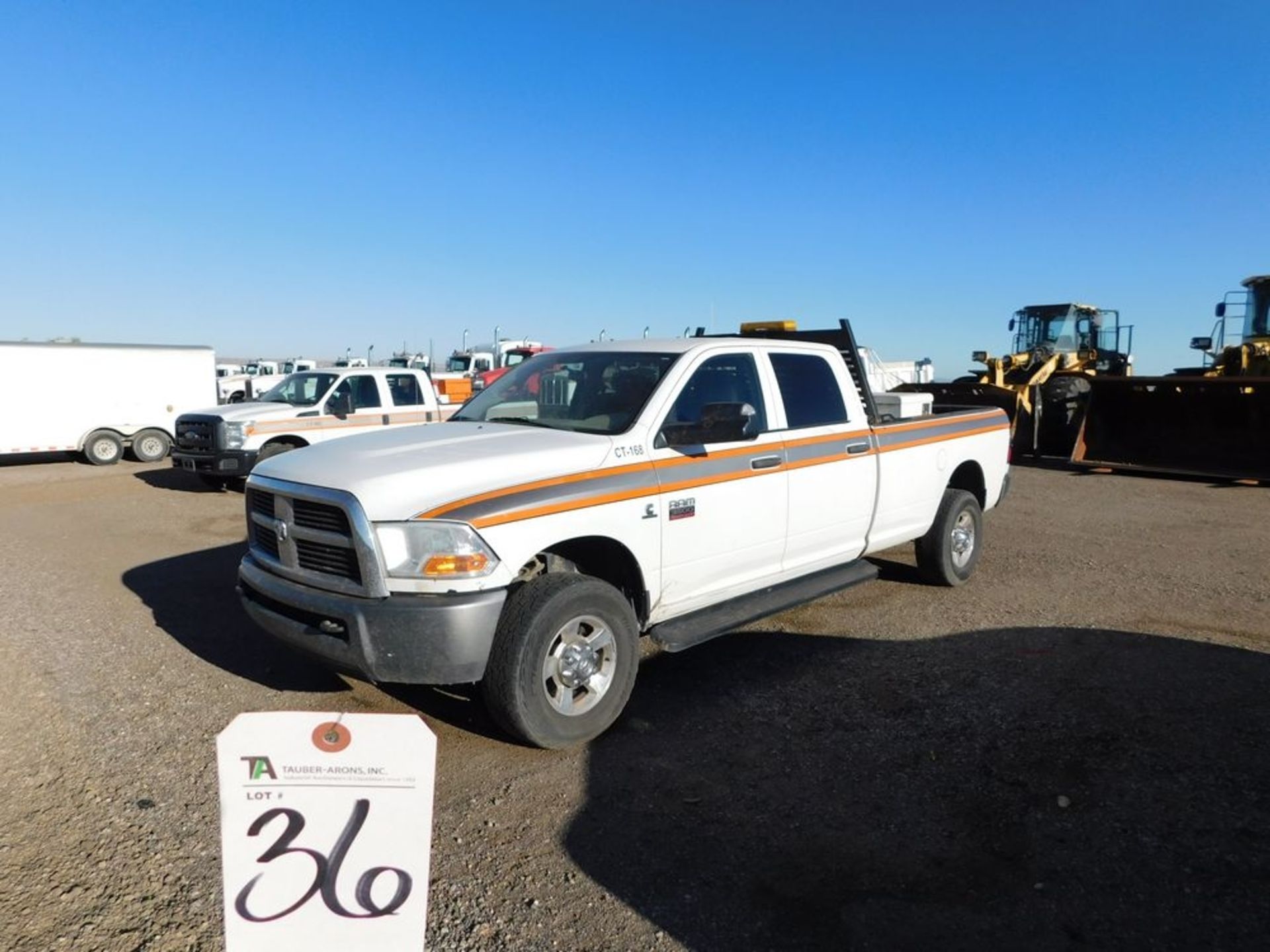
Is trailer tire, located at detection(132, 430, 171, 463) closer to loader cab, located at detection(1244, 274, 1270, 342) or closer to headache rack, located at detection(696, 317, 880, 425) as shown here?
headache rack, located at detection(696, 317, 880, 425)

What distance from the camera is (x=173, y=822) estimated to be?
3.37 m

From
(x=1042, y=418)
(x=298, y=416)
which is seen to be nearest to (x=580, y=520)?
(x=298, y=416)

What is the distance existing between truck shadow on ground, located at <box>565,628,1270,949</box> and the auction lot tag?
1.25m

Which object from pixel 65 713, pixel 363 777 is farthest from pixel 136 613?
pixel 363 777

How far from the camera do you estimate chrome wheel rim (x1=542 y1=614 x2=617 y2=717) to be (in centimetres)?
390

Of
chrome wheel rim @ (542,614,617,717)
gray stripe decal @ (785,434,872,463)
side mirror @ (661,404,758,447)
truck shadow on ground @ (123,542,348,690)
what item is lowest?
truck shadow on ground @ (123,542,348,690)

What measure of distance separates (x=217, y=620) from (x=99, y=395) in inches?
523

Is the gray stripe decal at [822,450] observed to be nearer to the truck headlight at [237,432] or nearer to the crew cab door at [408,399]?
the crew cab door at [408,399]

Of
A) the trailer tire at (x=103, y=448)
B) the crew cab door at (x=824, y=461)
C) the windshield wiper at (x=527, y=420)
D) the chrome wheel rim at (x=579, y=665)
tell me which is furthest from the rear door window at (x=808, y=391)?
the trailer tire at (x=103, y=448)

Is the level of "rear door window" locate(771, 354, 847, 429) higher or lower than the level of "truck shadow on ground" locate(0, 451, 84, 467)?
higher

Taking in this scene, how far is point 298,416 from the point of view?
11.7 m

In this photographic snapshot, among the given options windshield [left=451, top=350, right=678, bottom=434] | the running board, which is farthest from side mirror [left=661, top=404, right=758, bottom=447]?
the running board

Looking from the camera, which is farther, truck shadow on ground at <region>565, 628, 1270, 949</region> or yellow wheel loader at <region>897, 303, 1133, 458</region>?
yellow wheel loader at <region>897, 303, 1133, 458</region>

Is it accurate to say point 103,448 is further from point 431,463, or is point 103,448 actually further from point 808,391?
point 808,391
